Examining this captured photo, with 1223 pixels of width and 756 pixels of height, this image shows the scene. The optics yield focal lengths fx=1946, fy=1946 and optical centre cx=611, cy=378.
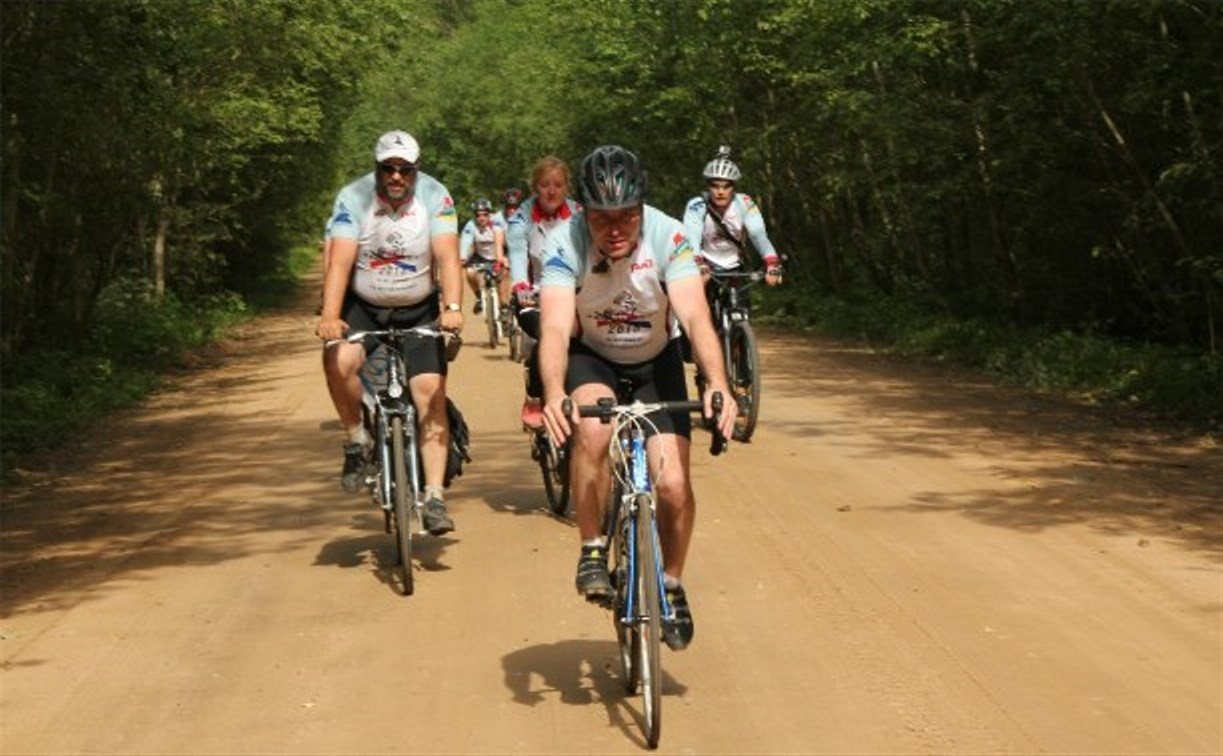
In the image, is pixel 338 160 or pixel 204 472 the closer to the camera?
pixel 204 472

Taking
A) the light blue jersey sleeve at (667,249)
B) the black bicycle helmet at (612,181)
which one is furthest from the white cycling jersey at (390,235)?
the black bicycle helmet at (612,181)

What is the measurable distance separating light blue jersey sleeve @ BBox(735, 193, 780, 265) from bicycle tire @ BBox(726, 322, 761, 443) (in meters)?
0.53

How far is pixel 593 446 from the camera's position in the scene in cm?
673

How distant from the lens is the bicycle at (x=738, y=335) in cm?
1422

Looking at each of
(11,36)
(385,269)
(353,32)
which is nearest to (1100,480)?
(385,269)

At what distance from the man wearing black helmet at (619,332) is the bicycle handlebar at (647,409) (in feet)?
0.40

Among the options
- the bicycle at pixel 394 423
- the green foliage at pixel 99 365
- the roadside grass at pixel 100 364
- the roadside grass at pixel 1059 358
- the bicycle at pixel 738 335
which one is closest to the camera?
the bicycle at pixel 394 423

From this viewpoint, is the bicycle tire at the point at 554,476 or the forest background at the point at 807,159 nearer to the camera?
the bicycle tire at the point at 554,476

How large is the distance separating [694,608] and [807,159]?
2670cm

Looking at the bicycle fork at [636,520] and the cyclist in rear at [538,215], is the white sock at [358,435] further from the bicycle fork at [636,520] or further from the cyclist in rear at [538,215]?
the bicycle fork at [636,520]

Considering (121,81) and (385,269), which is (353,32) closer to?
(121,81)

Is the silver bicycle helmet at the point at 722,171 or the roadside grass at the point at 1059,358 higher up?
the silver bicycle helmet at the point at 722,171

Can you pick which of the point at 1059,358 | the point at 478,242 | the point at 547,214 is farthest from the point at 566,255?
the point at 478,242

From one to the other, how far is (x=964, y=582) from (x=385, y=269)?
3188 mm
